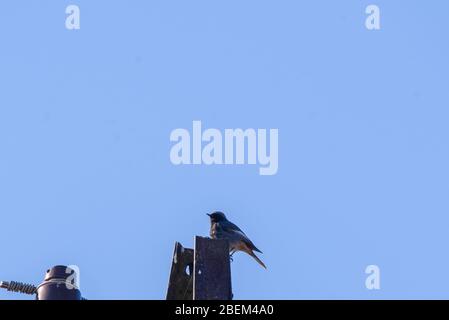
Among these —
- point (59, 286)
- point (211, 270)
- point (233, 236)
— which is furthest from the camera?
point (233, 236)

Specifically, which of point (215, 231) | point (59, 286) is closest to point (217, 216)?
point (215, 231)

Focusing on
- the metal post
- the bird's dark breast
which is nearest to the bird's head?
the bird's dark breast

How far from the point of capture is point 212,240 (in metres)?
8.70

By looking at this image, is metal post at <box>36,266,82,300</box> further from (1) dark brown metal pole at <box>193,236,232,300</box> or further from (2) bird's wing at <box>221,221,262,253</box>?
(2) bird's wing at <box>221,221,262,253</box>

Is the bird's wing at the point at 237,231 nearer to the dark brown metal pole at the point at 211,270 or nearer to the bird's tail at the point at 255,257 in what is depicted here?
the bird's tail at the point at 255,257

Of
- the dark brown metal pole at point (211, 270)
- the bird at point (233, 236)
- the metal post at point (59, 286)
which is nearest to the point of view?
the dark brown metal pole at point (211, 270)

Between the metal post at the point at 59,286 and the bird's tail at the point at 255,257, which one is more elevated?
the bird's tail at the point at 255,257

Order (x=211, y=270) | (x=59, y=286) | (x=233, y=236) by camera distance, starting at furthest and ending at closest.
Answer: (x=233, y=236)
(x=59, y=286)
(x=211, y=270)

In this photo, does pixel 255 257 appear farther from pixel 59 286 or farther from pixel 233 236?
pixel 59 286

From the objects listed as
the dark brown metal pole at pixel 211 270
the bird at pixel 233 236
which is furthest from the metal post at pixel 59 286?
the bird at pixel 233 236
